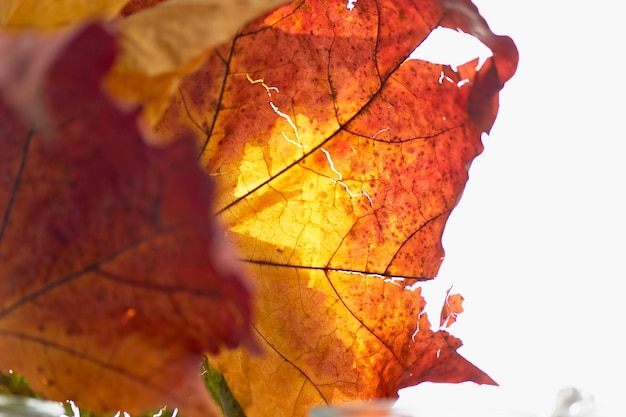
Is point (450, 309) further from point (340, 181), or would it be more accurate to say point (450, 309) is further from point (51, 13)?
point (51, 13)

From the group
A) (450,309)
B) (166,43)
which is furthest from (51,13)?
(450,309)

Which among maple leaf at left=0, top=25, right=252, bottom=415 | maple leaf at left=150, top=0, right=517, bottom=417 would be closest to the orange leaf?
maple leaf at left=150, top=0, right=517, bottom=417

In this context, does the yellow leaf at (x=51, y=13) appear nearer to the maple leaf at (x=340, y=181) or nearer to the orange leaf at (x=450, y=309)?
the maple leaf at (x=340, y=181)

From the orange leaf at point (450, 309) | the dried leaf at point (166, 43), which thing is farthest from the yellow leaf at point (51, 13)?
the orange leaf at point (450, 309)

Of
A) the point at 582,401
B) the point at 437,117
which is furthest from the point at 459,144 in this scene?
the point at 582,401

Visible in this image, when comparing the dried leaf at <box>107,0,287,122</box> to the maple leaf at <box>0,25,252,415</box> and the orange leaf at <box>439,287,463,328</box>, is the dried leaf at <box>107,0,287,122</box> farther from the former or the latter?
the orange leaf at <box>439,287,463,328</box>

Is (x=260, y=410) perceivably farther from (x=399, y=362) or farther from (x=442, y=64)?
(x=442, y=64)

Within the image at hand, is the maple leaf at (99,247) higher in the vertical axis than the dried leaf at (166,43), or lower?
lower

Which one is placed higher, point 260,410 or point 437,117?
point 437,117
